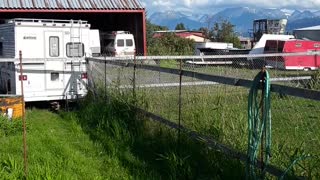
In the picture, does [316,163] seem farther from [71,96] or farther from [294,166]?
[71,96]

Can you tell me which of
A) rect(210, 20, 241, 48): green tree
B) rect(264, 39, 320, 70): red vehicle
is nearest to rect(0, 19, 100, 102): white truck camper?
rect(264, 39, 320, 70): red vehicle

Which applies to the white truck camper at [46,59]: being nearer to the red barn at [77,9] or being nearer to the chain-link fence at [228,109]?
the chain-link fence at [228,109]

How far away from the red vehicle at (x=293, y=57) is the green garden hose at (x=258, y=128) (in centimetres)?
2510

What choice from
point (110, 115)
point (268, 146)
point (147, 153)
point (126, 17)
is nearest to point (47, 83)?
point (110, 115)

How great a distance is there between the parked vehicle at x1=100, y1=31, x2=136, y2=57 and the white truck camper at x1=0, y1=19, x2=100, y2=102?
16.8 metres

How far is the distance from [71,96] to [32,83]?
45.5 inches

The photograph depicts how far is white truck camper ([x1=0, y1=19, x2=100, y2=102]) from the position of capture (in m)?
13.4

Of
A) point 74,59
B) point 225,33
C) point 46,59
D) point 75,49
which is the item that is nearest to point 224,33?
point 225,33

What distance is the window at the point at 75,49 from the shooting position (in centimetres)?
1412

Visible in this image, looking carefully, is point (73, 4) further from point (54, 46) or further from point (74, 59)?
point (74, 59)

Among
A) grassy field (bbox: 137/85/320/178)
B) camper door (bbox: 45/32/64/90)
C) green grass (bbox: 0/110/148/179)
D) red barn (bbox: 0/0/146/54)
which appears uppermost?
red barn (bbox: 0/0/146/54)

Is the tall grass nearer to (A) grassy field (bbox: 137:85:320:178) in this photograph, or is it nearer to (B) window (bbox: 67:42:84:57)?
(A) grassy field (bbox: 137:85:320:178)

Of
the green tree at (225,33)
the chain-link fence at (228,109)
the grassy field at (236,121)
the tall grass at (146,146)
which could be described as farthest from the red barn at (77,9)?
the green tree at (225,33)

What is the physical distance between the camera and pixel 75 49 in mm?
14211
